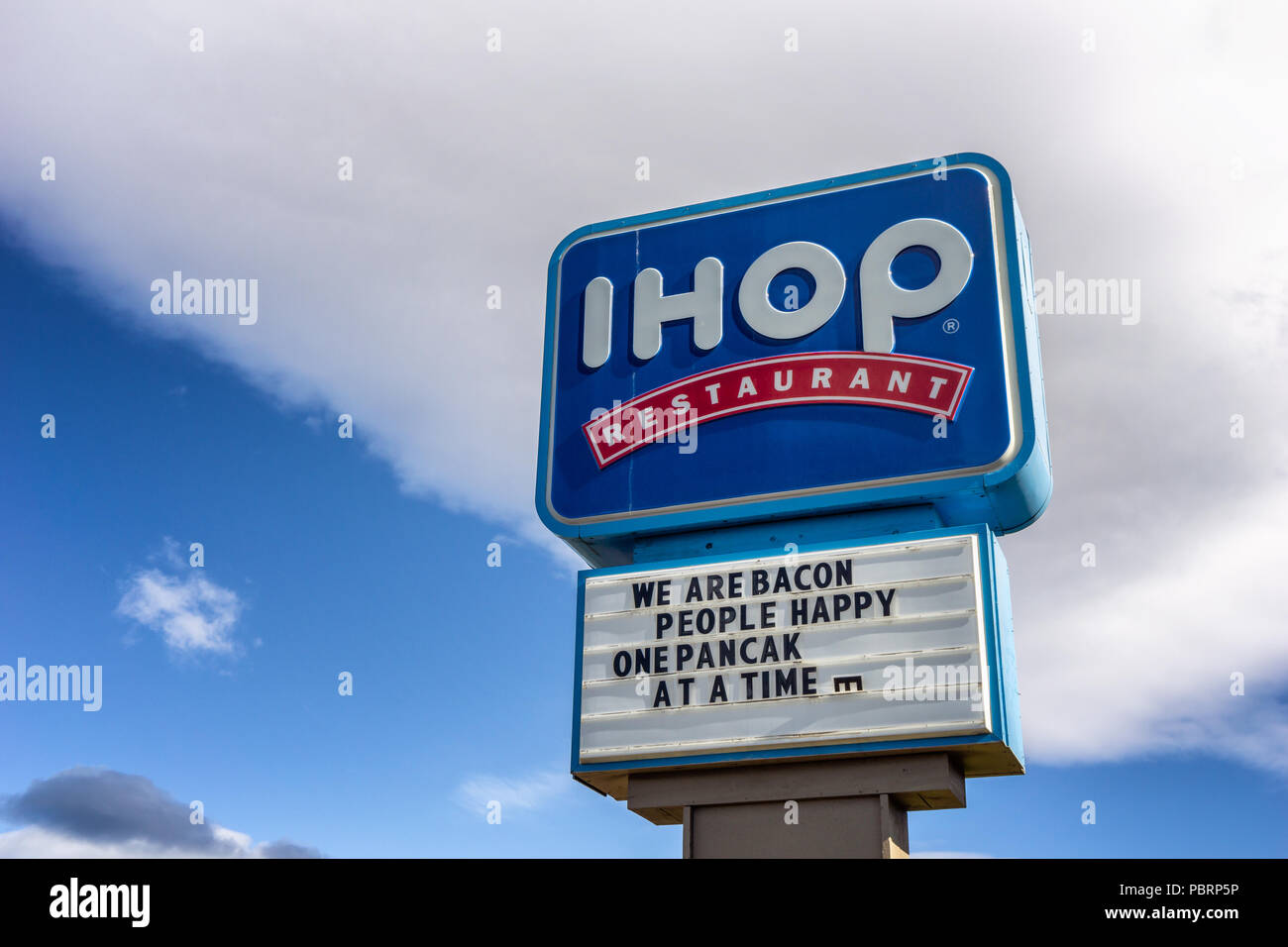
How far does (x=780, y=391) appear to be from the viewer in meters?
Answer: 9.70

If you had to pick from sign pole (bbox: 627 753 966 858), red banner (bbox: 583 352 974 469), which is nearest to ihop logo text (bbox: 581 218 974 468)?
red banner (bbox: 583 352 974 469)

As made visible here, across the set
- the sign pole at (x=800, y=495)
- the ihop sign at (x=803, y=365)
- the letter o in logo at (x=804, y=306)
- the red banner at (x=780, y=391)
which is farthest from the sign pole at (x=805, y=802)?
the letter o in logo at (x=804, y=306)

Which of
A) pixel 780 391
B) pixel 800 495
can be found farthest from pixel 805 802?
pixel 780 391

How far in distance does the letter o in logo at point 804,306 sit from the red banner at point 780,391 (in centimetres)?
31

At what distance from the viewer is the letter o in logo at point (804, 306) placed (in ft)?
32.2

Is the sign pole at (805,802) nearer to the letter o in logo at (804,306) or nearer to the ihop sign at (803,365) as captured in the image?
the ihop sign at (803,365)

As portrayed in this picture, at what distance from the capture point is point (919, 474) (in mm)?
8914

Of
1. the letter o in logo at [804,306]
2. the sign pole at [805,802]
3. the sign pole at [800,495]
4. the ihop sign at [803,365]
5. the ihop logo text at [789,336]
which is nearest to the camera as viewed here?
the sign pole at [805,802]

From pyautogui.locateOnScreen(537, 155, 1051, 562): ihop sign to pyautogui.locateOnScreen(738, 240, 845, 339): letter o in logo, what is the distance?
0.01m

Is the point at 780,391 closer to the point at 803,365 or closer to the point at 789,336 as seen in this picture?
the point at 803,365

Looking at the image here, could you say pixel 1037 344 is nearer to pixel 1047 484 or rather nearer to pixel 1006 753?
pixel 1047 484
